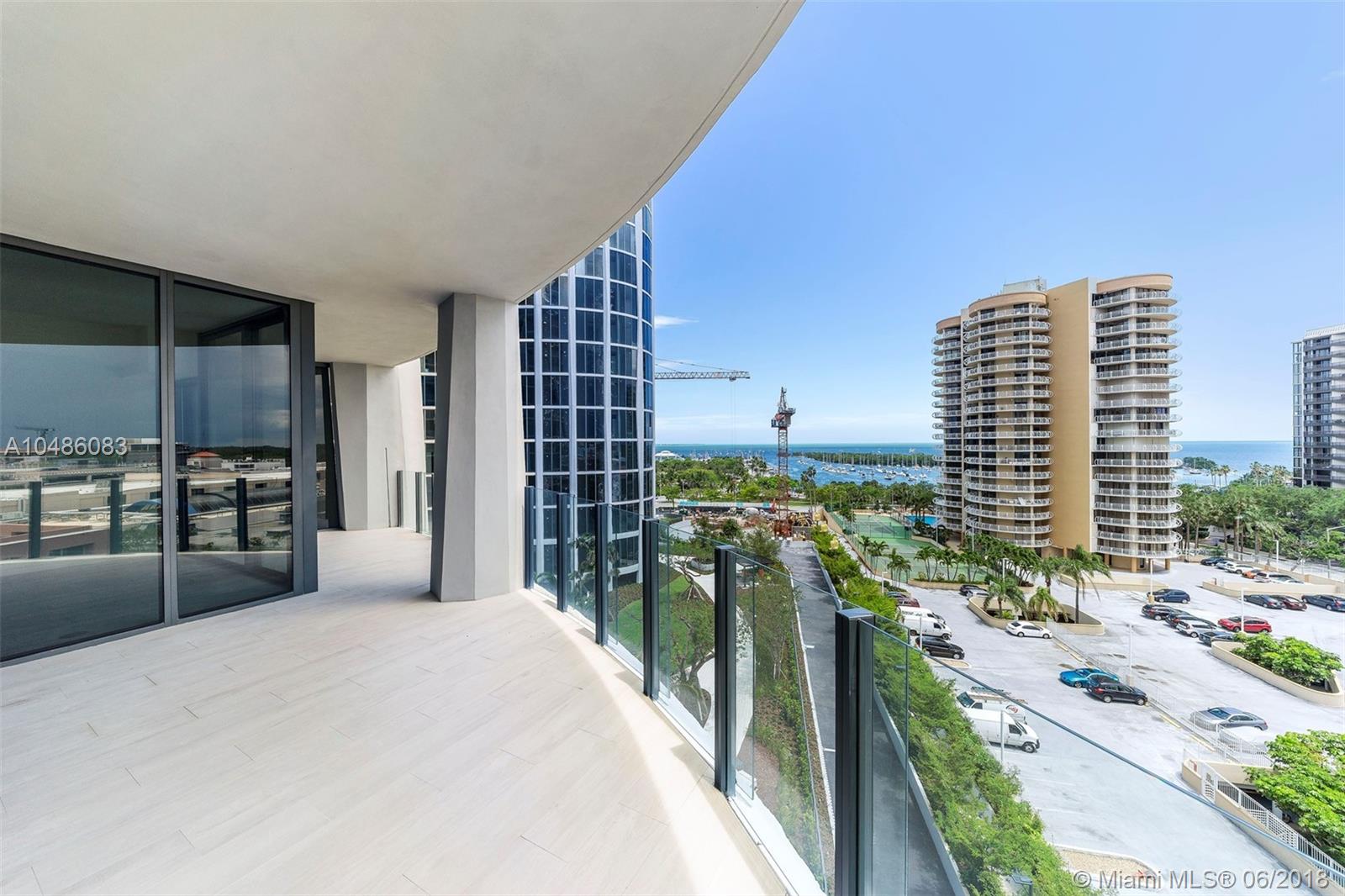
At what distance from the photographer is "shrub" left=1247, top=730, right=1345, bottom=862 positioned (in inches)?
537

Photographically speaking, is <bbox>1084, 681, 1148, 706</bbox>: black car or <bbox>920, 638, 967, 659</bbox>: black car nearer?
<bbox>920, 638, 967, 659</bbox>: black car

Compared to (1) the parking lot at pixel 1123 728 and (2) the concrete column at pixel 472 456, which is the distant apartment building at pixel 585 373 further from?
(1) the parking lot at pixel 1123 728

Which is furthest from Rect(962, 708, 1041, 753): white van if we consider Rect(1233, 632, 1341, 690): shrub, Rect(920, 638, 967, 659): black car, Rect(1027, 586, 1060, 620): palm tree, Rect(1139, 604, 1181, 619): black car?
Rect(1139, 604, 1181, 619): black car

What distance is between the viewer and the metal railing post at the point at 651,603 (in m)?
3.39


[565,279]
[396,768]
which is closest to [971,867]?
[396,768]

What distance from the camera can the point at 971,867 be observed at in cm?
123

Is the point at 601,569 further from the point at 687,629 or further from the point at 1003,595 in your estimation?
the point at 1003,595

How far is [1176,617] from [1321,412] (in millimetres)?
25393

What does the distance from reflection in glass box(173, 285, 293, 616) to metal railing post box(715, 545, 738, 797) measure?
16.9ft

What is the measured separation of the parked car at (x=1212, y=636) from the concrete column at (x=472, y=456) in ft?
140

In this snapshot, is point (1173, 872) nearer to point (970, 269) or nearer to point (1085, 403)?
point (1085, 403)

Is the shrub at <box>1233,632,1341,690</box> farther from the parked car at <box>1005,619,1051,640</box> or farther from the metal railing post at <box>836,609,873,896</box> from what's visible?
the metal railing post at <box>836,609,873,896</box>

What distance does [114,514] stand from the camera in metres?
4.38

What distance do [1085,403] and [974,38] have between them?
170 ft
